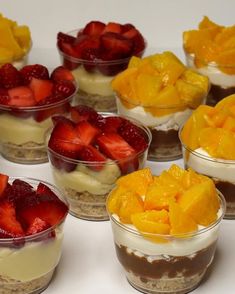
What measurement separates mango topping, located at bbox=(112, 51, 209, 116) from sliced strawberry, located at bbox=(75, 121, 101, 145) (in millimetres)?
308

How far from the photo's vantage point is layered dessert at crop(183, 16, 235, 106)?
3.28 m

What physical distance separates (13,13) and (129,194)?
1923 mm

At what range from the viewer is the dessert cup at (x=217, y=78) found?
3.29m

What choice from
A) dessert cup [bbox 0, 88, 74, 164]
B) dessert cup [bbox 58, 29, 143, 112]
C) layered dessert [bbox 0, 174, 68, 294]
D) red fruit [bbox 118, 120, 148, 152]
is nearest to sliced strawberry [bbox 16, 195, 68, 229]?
layered dessert [bbox 0, 174, 68, 294]

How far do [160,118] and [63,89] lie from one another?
350 millimetres

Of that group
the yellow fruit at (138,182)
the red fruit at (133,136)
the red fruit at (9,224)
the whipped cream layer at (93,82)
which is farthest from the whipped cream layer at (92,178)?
the whipped cream layer at (93,82)

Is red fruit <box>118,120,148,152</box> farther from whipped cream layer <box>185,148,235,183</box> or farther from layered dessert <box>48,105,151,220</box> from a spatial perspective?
whipped cream layer <box>185,148,235,183</box>

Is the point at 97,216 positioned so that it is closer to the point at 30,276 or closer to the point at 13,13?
the point at 30,276

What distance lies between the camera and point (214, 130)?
2721mm

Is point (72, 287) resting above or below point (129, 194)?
below

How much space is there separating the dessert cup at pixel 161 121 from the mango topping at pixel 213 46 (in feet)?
0.99

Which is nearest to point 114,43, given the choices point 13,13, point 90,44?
point 90,44

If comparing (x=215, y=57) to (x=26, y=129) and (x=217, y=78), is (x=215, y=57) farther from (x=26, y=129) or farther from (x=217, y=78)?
(x=26, y=129)

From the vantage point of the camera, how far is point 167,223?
7.50 feet
